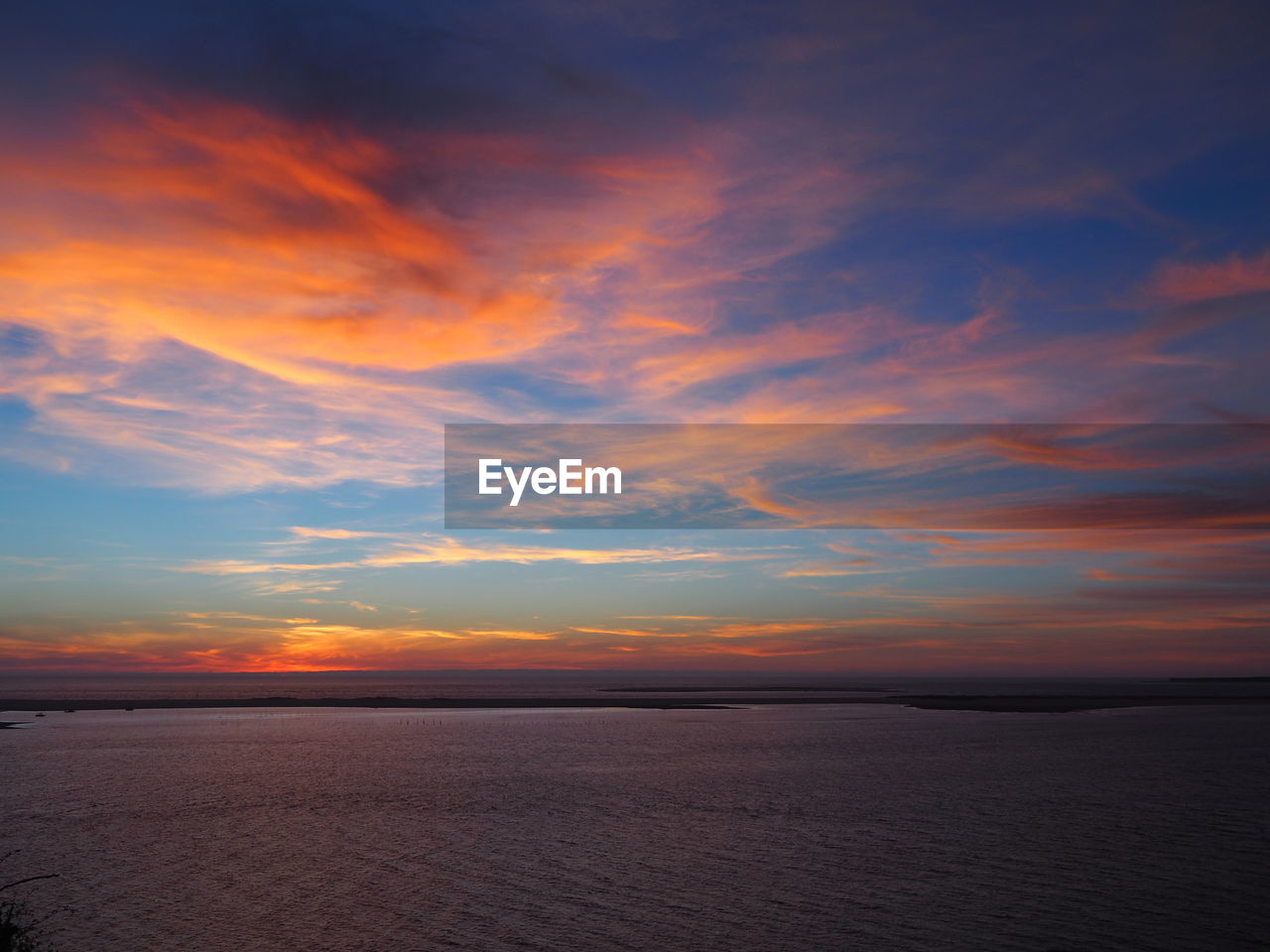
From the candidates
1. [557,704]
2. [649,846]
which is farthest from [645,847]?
[557,704]

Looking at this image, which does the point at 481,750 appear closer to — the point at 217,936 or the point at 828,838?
the point at 828,838

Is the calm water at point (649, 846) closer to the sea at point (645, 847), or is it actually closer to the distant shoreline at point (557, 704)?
the sea at point (645, 847)

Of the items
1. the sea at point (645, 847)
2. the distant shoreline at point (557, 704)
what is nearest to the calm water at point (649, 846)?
the sea at point (645, 847)

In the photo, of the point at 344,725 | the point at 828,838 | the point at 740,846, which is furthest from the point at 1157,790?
the point at 344,725

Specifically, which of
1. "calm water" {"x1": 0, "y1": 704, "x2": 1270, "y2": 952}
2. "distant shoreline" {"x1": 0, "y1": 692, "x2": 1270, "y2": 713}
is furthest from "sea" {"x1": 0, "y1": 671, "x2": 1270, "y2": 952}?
"distant shoreline" {"x1": 0, "y1": 692, "x2": 1270, "y2": 713}

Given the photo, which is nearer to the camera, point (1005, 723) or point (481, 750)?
point (481, 750)

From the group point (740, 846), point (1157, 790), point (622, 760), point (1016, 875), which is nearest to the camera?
point (1016, 875)

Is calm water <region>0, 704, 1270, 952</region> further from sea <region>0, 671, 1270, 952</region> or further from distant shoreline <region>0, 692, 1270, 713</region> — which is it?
distant shoreline <region>0, 692, 1270, 713</region>
